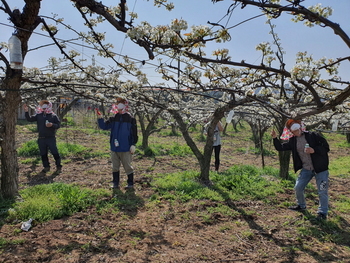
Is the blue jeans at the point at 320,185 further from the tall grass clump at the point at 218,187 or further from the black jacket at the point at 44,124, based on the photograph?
the black jacket at the point at 44,124

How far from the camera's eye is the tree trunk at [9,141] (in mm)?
4172

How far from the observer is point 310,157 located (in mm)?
4566

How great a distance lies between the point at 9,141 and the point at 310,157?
4.69m

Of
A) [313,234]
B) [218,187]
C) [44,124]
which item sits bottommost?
[313,234]

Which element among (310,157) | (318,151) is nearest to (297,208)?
(310,157)

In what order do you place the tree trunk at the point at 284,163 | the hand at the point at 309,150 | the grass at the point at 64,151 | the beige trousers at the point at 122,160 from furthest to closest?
the grass at the point at 64,151 < the tree trunk at the point at 284,163 < the beige trousers at the point at 122,160 < the hand at the point at 309,150

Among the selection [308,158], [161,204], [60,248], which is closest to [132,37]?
[60,248]

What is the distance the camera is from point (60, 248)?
324 centimetres

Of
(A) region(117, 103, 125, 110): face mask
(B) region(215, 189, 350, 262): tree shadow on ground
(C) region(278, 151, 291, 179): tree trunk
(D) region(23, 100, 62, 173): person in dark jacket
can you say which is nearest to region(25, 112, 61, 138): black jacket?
(D) region(23, 100, 62, 173): person in dark jacket

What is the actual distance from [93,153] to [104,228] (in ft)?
19.5

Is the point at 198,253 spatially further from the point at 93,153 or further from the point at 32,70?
the point at 93,153

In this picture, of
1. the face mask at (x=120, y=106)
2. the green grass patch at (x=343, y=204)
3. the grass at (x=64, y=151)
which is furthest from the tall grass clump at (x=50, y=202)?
the green grass patch at (x=343, y=204)

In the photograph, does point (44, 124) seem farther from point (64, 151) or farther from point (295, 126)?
point (295, 126)

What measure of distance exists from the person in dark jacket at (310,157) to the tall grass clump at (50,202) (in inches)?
133
